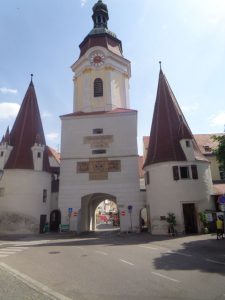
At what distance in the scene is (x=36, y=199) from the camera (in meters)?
29.9

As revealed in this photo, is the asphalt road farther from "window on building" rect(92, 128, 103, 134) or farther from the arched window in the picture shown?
the arched window

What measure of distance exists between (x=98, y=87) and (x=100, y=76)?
1514 mm

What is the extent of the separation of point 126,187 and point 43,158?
10497 millimetres

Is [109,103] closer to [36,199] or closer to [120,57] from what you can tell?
[120,57]

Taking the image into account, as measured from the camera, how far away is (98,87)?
34875 mm

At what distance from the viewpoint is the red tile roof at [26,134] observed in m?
30.4

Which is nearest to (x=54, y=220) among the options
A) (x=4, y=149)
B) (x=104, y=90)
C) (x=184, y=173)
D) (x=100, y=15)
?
(x=4, y=149)

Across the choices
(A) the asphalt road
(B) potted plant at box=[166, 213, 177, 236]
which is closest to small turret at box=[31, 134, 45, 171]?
(B) potted plant at box=[166, 213, 177, 236]

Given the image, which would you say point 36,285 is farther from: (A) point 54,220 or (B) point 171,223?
(A) point 54,220

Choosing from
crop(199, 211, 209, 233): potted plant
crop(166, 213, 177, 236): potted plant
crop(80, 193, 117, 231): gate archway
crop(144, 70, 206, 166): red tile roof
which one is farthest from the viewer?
crop(80, 193, 117, 231): gate archway

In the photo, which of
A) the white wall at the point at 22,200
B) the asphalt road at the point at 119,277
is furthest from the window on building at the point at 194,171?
the white wall at the point at 22,200

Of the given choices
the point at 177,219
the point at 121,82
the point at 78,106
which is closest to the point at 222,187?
the point at 177,219

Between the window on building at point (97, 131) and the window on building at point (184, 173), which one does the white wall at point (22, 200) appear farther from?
the window on building at point (184, 173)

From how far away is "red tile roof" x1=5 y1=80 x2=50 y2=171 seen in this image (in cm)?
3042
